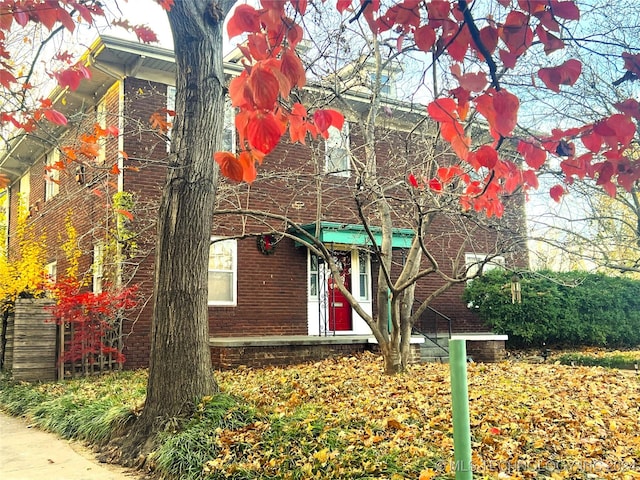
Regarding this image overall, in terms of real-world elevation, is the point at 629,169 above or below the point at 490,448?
above

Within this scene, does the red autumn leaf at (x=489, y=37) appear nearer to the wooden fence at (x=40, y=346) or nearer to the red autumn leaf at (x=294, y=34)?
the red autumn leaf at (x=294, y=34)

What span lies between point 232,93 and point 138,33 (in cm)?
659

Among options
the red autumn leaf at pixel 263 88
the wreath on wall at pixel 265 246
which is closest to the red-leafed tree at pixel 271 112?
the red autumn leaf at pixel 263 88

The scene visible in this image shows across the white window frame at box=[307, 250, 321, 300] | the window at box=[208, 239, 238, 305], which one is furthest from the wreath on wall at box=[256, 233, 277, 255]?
the white window frame at box=[307, 250, 321, 300]

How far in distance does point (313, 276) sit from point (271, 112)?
1233 cm

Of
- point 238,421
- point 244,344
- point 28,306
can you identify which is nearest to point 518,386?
point 238,421

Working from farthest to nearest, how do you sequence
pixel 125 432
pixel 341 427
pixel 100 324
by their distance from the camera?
pixel 100 324 → pixel 125 432 → pixel 341 427

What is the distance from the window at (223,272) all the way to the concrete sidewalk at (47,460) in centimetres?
573

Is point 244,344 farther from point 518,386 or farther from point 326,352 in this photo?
point 518,386

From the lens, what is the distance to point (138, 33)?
26.5 feet

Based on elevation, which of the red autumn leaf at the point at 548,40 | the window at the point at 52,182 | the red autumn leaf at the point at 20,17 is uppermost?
the window at the point at 52,182

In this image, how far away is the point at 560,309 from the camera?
48.2 ft

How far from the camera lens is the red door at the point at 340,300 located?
48.3 ft

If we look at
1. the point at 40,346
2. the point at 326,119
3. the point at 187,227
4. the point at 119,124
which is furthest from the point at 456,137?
the point at 119,124
